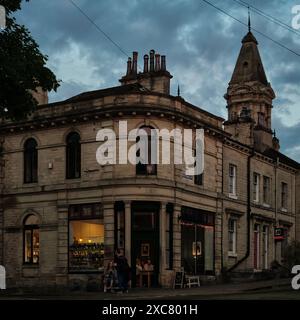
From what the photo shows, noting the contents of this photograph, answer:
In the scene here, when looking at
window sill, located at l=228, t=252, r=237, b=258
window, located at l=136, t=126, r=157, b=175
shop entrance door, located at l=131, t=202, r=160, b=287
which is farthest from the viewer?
window sill, located at l=228, t=252, r=237, b=258

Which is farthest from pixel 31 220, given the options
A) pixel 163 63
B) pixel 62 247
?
pixel 163 63

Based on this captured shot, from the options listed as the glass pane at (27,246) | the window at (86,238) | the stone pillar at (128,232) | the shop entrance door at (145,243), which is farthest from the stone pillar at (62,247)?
the shop entrance door at (145,243)

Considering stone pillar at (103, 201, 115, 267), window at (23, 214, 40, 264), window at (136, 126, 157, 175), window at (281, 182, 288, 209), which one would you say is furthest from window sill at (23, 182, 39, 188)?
window at (281, 182, 288, 209)

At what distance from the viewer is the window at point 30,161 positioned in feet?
120

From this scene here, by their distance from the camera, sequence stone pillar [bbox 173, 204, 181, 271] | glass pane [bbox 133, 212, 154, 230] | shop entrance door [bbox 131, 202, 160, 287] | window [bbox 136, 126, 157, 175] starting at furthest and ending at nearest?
stone pillar [bbox 173, 204, 181, 271], window [bbox 136, 126, 157, 175], glass pane [bbox 133, 212, 154, 230], shop entrance door [bbox 131, 202, 160, 287]

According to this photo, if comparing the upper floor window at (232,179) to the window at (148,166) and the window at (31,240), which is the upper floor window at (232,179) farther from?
the window at (31,240)

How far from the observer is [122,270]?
29078mm

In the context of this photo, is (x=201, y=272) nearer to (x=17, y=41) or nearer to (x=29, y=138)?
(x=29, y=138)

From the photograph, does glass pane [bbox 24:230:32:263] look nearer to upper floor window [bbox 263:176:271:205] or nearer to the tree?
the tree

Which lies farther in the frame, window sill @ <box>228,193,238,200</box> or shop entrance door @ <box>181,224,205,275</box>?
window sill @ <box>228,193,238,200</box>

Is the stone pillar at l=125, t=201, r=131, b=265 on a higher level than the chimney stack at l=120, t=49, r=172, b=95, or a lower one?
lower

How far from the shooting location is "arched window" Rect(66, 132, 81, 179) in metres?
34.9
